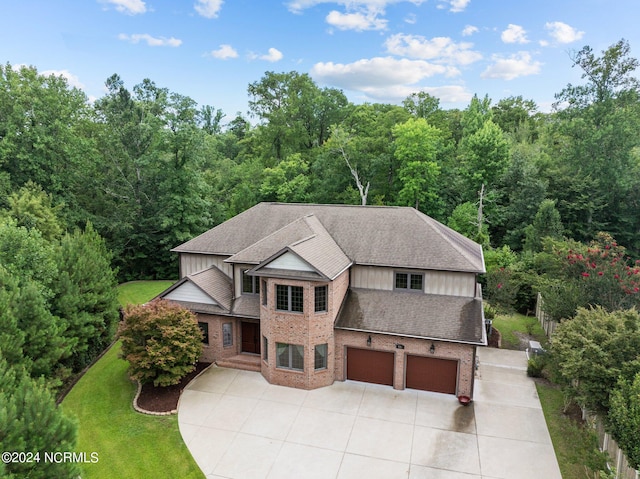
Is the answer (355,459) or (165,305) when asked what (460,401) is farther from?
(165,305)

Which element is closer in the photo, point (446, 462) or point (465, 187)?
point (446, 462)

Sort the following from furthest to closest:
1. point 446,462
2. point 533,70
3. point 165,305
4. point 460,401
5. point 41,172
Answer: point 533,70 < point 41,172 < point 165,305 < point 460,401 < point 446,462

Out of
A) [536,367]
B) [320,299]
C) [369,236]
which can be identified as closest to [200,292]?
[320,299]

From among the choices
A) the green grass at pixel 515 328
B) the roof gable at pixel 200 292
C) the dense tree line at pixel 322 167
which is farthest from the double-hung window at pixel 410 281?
the dense tree line at pixel 322 167

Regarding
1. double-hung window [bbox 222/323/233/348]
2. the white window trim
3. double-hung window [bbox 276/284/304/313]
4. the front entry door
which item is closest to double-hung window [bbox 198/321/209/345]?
double-hung window [bbox 222/323/233/348]

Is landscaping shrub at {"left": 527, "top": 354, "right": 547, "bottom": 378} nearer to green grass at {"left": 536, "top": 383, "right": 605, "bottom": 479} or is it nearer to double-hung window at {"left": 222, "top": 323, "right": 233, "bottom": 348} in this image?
green grass at {"left": 536, "top": 383, "right": 605, "bottom": 479}

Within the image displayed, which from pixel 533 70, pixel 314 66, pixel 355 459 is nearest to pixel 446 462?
pixel 355 459
